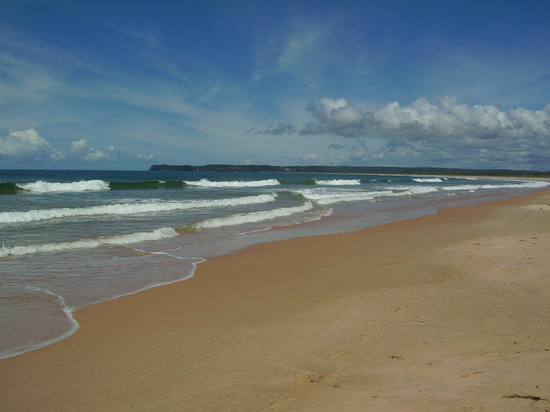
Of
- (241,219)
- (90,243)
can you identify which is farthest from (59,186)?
(90,243)

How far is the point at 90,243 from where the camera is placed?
1241 cm

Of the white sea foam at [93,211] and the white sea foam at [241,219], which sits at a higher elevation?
the white sea foam at [93,211]

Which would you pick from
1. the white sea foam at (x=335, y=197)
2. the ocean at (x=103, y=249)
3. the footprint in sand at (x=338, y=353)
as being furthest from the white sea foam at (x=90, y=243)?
the white sea foam at (x=335, y=197)

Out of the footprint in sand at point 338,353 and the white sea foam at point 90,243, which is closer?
the footprint in sand at point 338,353

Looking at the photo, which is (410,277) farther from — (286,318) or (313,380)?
(313,380)

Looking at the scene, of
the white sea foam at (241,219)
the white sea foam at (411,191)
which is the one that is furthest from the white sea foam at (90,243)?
the white sea foam at (411,191)

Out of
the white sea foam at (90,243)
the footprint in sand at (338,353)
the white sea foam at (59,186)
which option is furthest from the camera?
the white sea foam at (59,186)

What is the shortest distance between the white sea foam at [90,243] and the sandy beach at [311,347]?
4921 mm

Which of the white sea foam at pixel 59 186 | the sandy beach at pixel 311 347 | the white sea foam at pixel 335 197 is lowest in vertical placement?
the sandy beach at pixel 311 347

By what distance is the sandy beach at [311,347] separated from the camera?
3652 mm

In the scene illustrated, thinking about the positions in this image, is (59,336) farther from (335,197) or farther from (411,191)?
(411,191)

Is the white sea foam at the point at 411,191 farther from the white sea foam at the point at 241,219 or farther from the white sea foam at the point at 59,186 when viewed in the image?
the white sea foam at the point at 59,186

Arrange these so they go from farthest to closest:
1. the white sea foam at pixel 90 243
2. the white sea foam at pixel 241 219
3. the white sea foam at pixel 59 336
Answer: the white sea foam at pixel 241 219 < the white sea foam at pixel 90 243 < the white sea foam at pixel 59 336

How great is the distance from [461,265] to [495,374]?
5836mm
